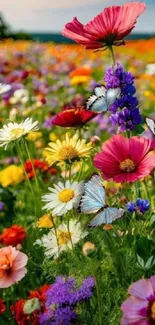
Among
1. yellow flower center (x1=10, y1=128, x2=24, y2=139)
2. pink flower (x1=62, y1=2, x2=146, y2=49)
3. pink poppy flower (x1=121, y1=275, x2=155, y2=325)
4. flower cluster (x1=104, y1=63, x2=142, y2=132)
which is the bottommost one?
pink poppy flower (x1=121, y1=275, x2=155, y2=325)

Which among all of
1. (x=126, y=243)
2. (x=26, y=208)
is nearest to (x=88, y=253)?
(x=126, y=243)

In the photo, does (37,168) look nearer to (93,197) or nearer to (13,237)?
(13,237)

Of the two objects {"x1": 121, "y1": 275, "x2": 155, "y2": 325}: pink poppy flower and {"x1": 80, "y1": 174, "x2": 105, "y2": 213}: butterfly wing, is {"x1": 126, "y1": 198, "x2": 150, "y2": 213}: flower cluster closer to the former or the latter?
{"x1": 80, "y1": 174, "x2": 105, "y2": 213}: butterfly wing

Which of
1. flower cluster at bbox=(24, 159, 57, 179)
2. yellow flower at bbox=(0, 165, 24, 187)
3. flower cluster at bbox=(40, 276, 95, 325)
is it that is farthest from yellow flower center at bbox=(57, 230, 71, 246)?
yellow flower at bbox=(0, 165, 24, 187)

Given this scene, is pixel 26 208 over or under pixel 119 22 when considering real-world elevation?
under

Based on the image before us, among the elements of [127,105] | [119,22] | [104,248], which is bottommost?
[104,248]

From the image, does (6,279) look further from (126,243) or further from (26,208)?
(26,208)
